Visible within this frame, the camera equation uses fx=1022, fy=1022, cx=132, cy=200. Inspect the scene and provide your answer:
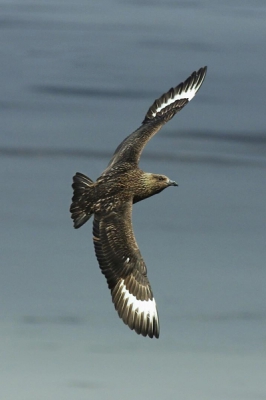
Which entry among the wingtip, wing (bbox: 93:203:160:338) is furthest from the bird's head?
the wingtip

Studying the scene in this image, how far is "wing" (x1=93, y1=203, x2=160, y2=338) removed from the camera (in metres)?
6.99

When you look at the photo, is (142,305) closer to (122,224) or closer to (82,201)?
(122,224)

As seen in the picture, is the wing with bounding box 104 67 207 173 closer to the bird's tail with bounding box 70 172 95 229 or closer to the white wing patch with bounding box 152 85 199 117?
the white wing patch with bounding box 152 85 199 117

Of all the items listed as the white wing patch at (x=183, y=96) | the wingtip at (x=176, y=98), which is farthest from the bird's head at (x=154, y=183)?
the white wing patch at (x=183, y=96)

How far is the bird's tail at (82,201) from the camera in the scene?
743 cm

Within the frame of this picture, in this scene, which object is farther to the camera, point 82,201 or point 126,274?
point 82,201

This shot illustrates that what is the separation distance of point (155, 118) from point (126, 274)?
2.33m

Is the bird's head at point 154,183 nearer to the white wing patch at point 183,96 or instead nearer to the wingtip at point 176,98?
the wingtip at point 176,98

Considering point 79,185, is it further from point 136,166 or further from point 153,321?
point 153,321

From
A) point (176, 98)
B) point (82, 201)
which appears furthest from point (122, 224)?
point (176, 98)

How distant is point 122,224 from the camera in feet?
24.0

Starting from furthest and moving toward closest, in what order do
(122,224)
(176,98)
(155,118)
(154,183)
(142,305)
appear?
(176,98) < (155,118) < (154,183) < (122,224) < (142,305)

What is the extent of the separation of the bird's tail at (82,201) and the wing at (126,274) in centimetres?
12

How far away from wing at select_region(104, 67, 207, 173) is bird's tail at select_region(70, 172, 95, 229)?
0.36 m
